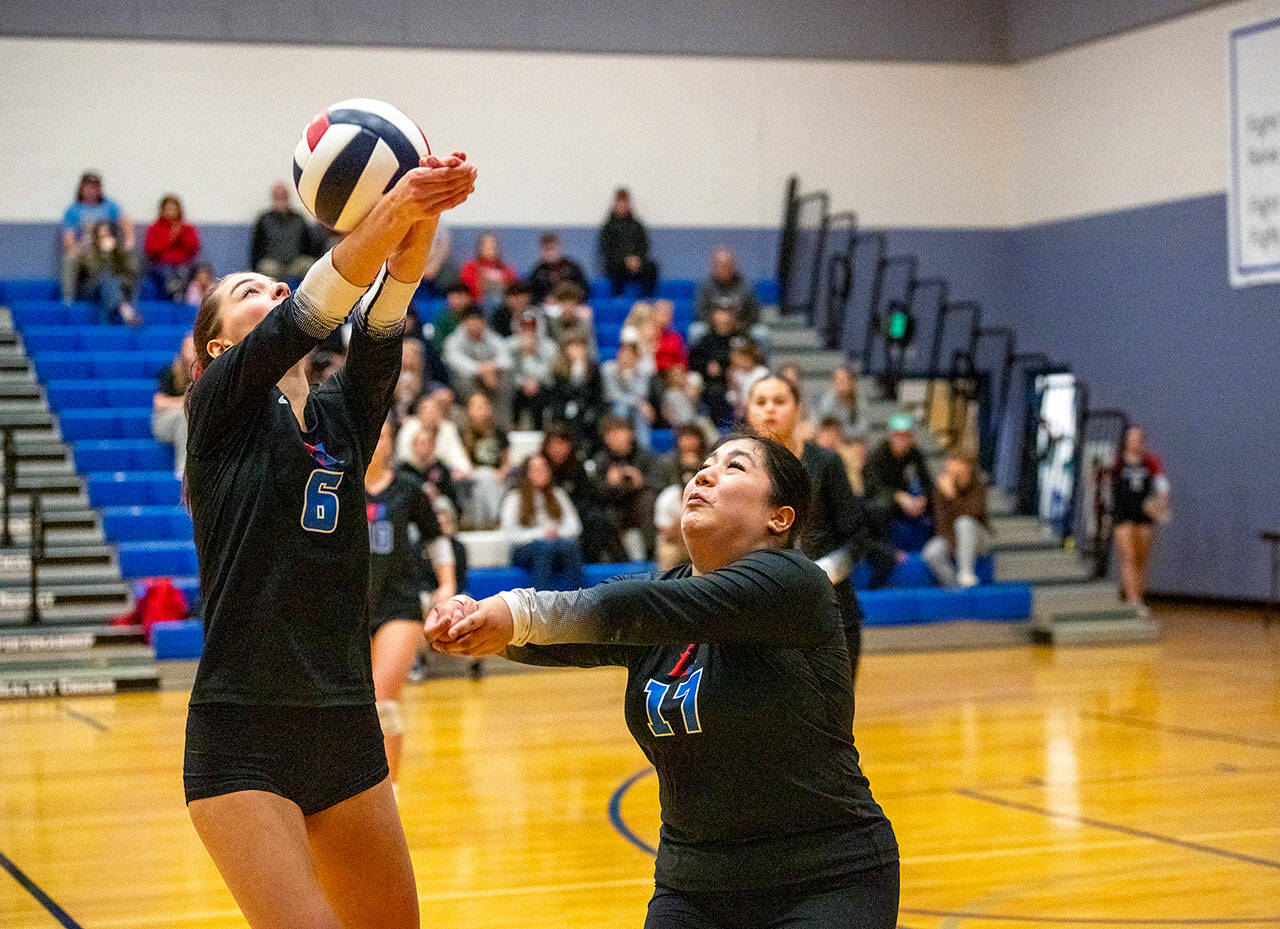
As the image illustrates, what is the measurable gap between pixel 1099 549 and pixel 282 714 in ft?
39.1

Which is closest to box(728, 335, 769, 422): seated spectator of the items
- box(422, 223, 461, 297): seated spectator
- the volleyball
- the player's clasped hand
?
box(422, 223, 461, 297): seated spectator

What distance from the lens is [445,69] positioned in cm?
1574

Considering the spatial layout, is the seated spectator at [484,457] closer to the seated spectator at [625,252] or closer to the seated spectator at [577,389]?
the seated spectator at [577,389]

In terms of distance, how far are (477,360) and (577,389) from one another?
0.98 meters

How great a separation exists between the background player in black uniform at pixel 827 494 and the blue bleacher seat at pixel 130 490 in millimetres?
7751

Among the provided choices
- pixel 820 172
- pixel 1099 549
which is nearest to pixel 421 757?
pixel 1099 549

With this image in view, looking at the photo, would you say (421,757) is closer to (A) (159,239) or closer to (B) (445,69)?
(A) (159,239)

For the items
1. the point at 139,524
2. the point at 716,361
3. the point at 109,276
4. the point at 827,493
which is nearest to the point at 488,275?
the point at 716,361

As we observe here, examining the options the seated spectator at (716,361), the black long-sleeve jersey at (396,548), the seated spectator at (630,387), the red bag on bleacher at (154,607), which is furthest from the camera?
the seated spectator at (716,361)

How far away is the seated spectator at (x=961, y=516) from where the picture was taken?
1257 centimetres

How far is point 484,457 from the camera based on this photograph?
12.3 m

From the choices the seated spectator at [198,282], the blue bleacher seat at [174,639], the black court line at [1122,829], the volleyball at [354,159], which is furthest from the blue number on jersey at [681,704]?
the seated spectator at [198,282]

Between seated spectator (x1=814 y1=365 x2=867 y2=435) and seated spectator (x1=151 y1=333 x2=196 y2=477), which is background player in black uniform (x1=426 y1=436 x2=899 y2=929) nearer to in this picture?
seated spectator (x1=151 y1=333 x2=196 y2=477)

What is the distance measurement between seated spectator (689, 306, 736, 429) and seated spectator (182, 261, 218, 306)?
441cm
